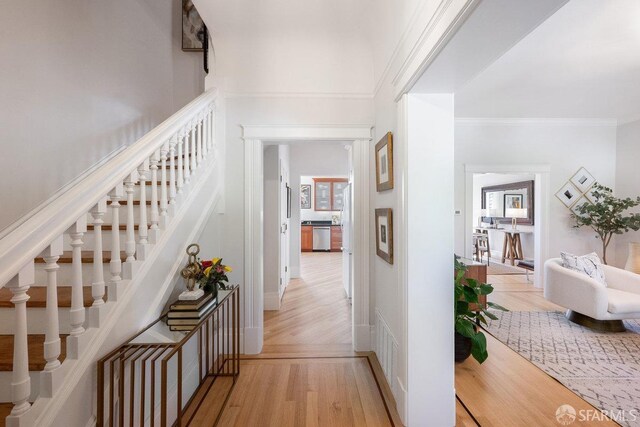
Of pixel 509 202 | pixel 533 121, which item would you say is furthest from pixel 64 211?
pixel 509 202

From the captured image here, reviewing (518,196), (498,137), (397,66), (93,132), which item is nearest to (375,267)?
(397,66)

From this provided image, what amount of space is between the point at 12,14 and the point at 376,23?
2508 millimetres

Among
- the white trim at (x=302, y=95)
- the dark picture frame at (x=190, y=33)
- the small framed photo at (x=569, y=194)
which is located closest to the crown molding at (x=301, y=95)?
the white trim at (x=302, y=95)

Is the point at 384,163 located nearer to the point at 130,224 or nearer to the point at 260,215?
the point at 260,215

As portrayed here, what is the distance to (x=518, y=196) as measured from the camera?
658 cm

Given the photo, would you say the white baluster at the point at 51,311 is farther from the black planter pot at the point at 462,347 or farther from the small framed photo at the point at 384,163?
the black planter pot at the point at 462,347

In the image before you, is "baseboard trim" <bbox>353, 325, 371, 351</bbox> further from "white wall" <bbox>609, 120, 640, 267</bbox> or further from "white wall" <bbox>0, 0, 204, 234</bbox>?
"white wall" <bbox>609, 120, 640, 267</bbox>

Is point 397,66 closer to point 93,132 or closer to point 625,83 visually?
point 93,132

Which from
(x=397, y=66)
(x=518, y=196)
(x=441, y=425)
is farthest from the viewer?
(x=518, y=196)

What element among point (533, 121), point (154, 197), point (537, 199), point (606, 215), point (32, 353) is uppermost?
point (533, 121)

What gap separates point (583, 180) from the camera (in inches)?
170

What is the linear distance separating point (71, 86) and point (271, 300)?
9.46ft

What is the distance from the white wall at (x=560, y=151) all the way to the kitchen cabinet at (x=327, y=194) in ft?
15.8

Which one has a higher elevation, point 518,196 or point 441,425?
point 518,196
